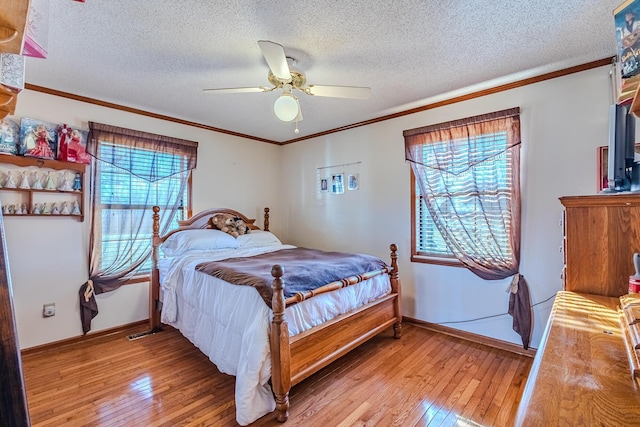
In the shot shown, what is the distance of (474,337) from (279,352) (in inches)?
83.4

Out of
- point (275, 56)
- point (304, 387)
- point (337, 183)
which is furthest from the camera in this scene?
point (337, 183)

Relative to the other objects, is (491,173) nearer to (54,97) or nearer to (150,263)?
(150,263)

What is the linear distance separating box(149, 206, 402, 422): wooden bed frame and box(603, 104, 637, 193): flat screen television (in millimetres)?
1711

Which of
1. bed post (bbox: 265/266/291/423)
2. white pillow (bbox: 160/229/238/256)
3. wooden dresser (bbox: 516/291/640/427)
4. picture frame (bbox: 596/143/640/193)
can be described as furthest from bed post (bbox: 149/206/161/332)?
picture frame (bbox: 596/143/640/193)

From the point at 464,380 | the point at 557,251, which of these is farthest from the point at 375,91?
the point at 464,380

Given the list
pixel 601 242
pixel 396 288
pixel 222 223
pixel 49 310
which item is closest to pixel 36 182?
pixel 49 310

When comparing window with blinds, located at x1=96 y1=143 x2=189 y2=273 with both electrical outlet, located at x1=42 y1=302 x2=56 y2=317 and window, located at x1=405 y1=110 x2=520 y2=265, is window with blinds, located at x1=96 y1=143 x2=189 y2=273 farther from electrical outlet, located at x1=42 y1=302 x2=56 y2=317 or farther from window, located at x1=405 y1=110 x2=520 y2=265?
window, located at x1=405 y1=110 x2=520 y2=265

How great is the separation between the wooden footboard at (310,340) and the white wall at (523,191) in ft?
2.42

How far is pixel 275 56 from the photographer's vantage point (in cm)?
178

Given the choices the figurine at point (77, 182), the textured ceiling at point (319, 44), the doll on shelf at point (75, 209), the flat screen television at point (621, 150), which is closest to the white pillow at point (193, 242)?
the doll on shelf at point (75, 209)

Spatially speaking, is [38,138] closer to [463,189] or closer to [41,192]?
[41,192]

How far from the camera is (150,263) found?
11.2 ft

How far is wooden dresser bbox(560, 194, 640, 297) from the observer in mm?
1404

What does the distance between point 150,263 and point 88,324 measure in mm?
783
